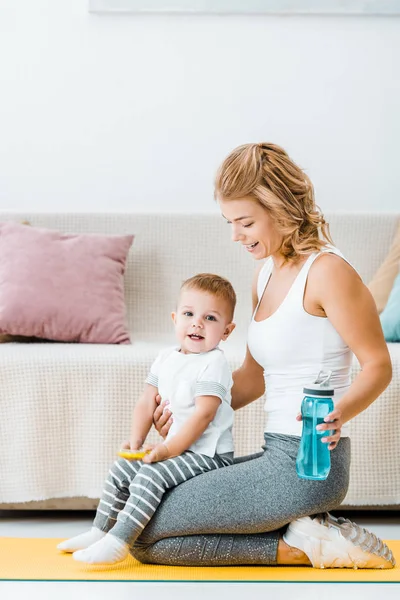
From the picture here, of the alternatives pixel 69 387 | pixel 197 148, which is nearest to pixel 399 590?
pixel 69 387

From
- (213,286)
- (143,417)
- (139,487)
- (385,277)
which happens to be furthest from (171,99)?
(139,487)

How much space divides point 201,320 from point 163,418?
227mm

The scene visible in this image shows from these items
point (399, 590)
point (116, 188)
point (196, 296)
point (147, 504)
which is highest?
point (116, 188)

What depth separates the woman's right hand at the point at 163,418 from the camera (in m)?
1.91

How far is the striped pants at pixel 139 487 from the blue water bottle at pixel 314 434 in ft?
0.70

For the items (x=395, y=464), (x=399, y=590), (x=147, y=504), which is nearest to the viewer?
(x=399, y=590)

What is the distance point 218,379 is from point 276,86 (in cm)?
191

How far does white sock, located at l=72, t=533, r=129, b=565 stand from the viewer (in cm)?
165

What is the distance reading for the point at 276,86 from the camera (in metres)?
3.46

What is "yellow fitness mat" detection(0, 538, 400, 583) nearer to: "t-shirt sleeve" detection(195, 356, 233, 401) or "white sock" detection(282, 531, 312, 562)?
"white sock" detection(282, 531, 312, 562)

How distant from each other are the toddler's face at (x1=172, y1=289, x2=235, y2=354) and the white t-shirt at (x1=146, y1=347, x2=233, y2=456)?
24mm

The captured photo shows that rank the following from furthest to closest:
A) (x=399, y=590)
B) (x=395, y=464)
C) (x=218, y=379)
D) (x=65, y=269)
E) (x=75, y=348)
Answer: (x=65, y=269) → (x=75, y=348) → (x=395, y=464) → (x=218, y=379) → (x=399, y=590)

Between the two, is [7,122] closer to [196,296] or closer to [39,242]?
[39,242]

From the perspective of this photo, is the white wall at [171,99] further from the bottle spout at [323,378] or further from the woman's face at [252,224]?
the bottle spout at [323,378]
